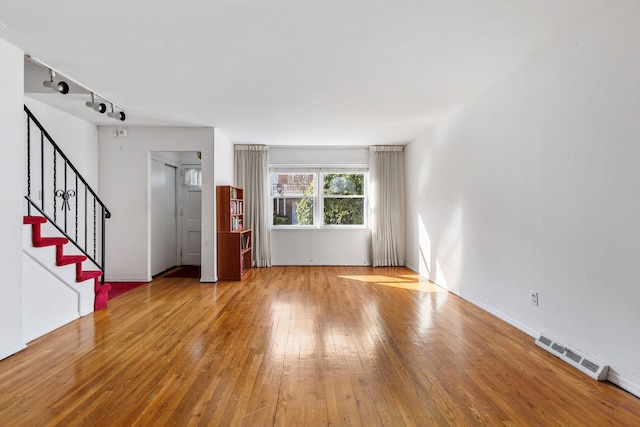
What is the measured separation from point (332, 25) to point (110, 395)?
9.68 ft

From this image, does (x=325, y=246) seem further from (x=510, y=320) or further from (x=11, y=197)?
(x=11, y=197)

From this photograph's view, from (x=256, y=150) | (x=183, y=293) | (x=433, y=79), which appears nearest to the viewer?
(x=433, y=79)

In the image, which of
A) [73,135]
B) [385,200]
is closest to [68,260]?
[73,135]

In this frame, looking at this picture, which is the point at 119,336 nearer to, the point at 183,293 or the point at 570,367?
the point at 183,293

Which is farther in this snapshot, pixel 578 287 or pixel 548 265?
pixel 548 265

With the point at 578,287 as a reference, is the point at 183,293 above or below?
below

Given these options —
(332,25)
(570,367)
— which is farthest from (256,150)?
(570,367)

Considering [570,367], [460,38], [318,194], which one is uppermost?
[460,38]

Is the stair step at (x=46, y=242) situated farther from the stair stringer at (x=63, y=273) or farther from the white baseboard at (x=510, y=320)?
the white baseboard at (x=510, y=320)

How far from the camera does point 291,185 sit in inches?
293

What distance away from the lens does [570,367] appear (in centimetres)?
254

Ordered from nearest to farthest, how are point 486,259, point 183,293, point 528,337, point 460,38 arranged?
point 460,38 → point 528,337 → point 486,259 → point 183,293

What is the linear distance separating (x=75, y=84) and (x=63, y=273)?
2.10 metres

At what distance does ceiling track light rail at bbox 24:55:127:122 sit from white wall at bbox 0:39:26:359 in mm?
341
